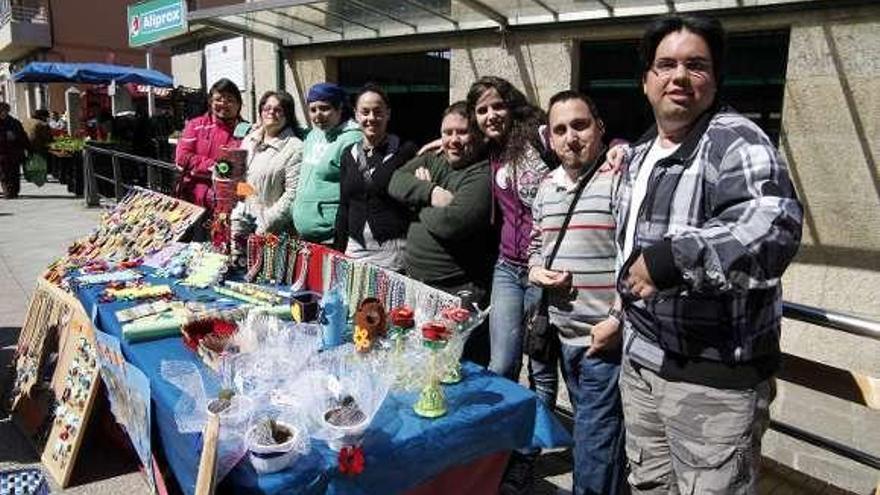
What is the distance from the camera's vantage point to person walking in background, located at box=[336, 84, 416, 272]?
322cm

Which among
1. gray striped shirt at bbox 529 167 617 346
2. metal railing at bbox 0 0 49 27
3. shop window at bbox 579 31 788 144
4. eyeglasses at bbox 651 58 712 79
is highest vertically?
metal railing at bbox 0 0 49 27

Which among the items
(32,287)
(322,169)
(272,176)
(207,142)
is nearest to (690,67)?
(322,169)

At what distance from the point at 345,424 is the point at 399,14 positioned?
18.0ft

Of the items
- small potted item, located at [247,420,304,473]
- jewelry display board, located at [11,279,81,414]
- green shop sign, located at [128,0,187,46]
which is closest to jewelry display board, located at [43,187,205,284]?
jewelry display board, located at [11,279,81,414]

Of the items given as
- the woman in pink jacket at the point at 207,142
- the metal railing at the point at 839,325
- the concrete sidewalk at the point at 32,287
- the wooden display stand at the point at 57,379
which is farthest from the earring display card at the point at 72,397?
the metal railing at the point at 839,325

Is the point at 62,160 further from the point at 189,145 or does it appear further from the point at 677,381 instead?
the point at 677,381

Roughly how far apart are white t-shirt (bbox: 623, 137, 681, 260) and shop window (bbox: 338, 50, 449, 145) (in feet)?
18.3

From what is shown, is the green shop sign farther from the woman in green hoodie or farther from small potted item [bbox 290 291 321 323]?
small potted item [bbox 290 291 321 323]

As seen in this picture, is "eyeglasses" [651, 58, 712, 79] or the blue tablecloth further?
the blue tablecloth

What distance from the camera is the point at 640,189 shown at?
1.79 meters

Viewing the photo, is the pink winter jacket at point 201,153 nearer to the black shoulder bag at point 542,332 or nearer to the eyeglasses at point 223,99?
the eyeglasses at point 223,99

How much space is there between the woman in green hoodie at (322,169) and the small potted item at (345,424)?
1.87 metres

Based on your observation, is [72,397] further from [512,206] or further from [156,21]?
[156,21]

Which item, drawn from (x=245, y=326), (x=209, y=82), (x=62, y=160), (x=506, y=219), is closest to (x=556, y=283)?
(x=506, y=219)
